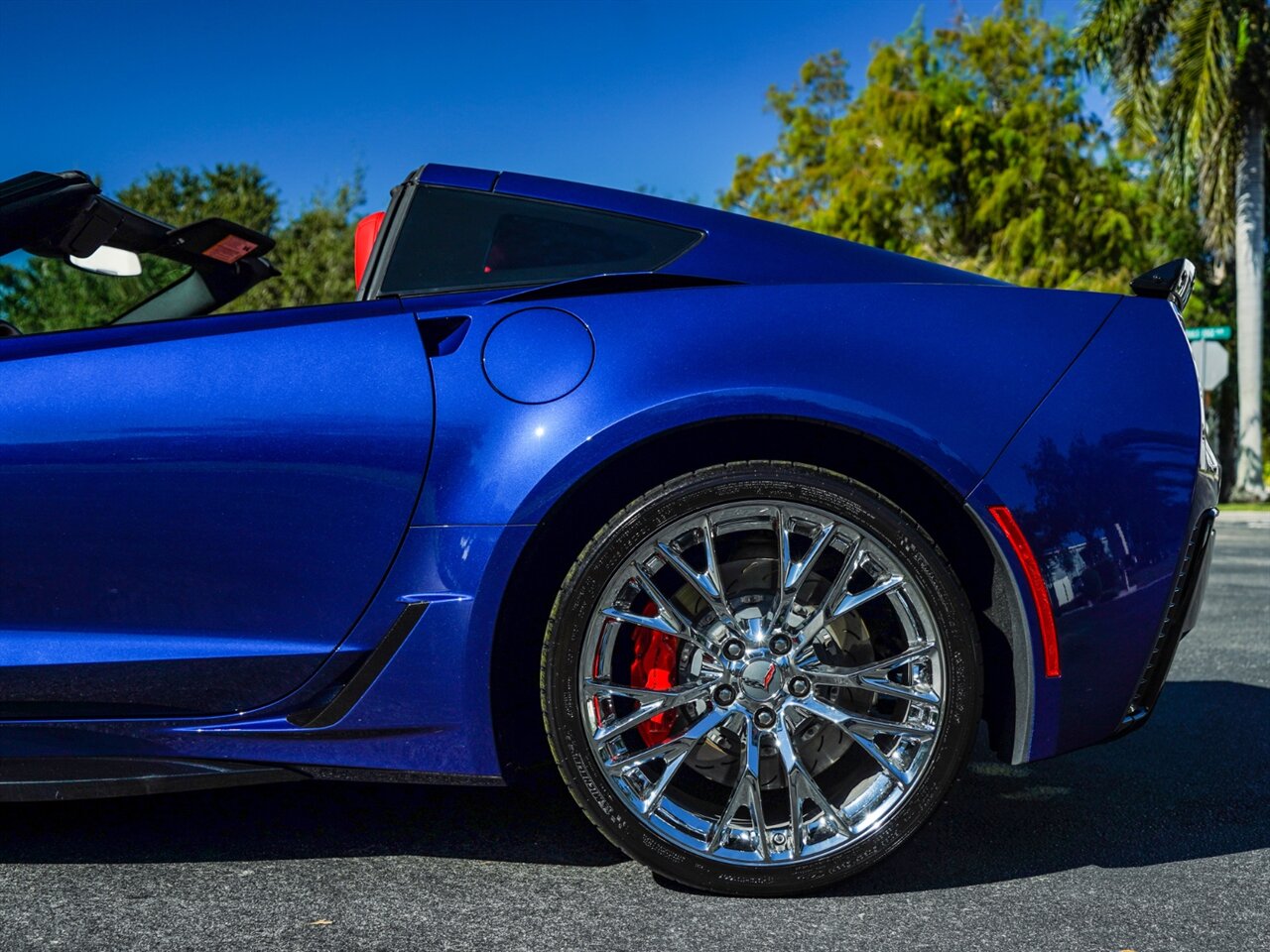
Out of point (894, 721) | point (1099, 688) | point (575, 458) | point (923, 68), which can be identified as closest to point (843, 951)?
point (894, 721)

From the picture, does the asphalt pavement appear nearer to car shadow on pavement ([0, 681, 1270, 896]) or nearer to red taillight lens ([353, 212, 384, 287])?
car shadow on pavement ([0, 681, 1270, 896])

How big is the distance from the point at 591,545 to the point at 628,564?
0.25 feet

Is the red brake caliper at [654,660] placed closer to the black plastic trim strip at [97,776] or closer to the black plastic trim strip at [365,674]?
the black plastic trim strip at [365,674]

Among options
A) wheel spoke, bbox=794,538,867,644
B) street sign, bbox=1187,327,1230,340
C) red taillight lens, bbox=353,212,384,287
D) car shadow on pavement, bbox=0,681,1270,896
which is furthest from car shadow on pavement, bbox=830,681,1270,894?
street sign, bbox=1187,327,1230,340

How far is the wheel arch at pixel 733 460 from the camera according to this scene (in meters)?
2.38

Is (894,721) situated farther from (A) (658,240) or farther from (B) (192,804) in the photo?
(B) (192,804)

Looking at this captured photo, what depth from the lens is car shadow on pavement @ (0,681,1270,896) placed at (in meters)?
2.61

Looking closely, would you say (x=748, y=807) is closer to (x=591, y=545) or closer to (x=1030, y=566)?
(x=591, y=545)

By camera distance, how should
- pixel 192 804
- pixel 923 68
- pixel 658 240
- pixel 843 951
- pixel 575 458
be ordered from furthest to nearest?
pixel 923 68, pixel 192 804, pixel 658 240, pixel 575 458, pixel 843 951

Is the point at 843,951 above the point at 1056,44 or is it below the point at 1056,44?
below

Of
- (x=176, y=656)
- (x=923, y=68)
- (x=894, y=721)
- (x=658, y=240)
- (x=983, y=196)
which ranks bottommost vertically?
(x=894, y=721)

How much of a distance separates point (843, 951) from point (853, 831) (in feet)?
0.90

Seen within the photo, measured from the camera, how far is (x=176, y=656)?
7.68 feet

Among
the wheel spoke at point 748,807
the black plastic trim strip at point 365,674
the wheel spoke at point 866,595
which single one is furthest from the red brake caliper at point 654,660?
the black plastic trim strip at point 365,674
